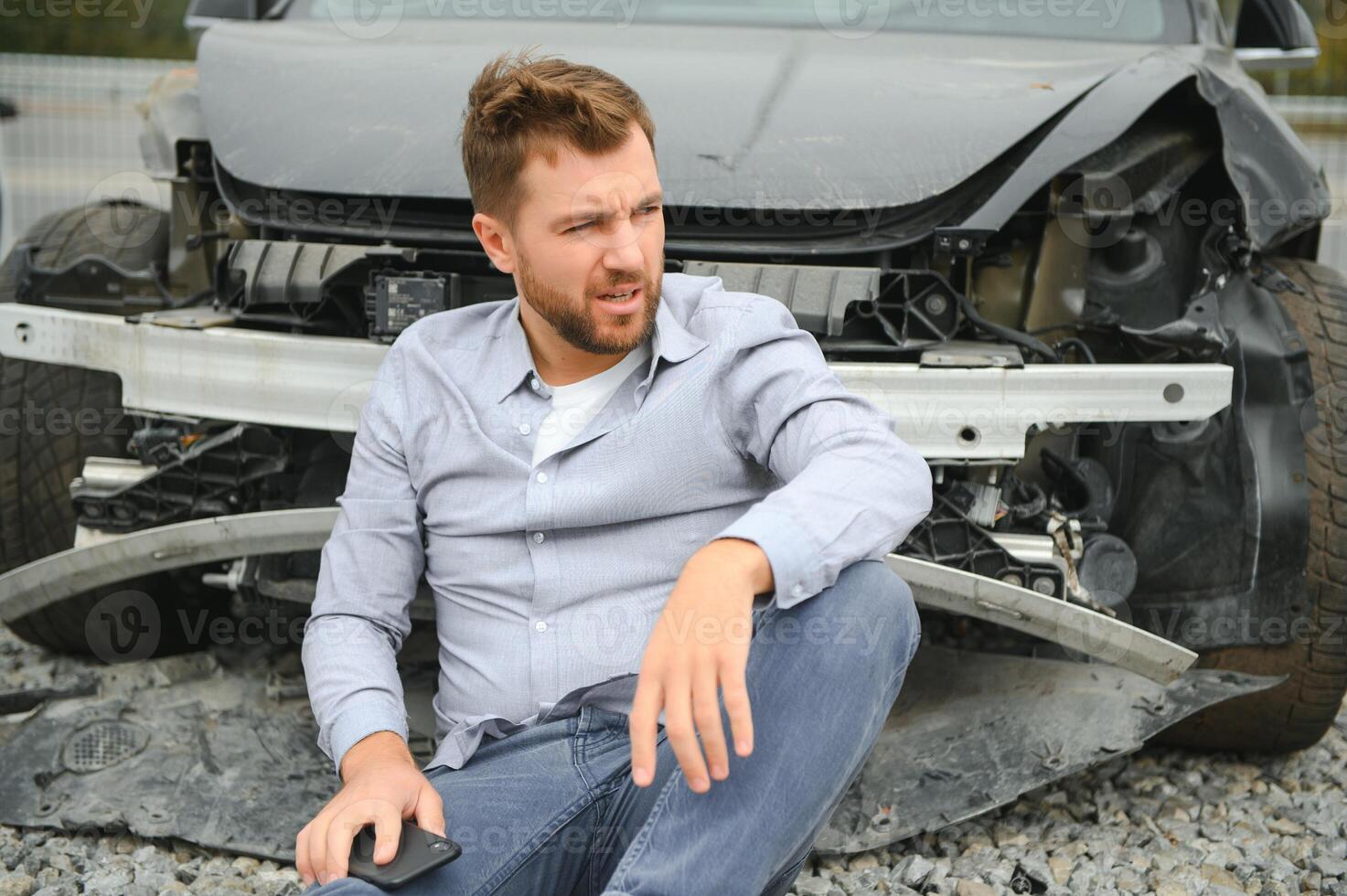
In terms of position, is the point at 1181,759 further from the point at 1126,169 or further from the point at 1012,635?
the point at 1126,169

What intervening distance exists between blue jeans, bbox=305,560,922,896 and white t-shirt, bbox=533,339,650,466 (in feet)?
1.49

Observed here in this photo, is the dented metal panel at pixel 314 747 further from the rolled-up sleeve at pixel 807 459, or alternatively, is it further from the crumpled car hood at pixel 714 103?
the crumpled car hood at pixel 714 103

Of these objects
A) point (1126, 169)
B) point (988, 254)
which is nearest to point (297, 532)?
point (988, 254)

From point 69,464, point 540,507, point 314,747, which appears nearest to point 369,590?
point 540,507

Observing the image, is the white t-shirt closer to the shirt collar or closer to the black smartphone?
the shirt collar

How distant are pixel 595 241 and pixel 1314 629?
6.29 ft

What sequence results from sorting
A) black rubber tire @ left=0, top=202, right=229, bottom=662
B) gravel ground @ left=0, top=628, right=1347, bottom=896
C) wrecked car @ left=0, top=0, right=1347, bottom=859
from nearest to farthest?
gravel ground @ left=0, top=628, right=1347, bottom=896
wrecked car @ left=0, top=0, right=1347, bottom=859
black rubber tire @ left=0, top=202, right=229, bottom=662

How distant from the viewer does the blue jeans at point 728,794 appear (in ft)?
5.56

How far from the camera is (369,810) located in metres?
1.76

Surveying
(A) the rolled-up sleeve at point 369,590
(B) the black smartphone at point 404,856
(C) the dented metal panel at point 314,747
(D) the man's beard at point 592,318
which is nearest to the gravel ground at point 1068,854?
(C) the dented metal panel at point 314,747

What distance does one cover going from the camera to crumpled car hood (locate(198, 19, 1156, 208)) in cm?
284

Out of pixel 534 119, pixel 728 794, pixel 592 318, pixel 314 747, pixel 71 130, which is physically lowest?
pixel 314 747

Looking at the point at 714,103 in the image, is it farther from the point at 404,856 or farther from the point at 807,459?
the point at 404,856

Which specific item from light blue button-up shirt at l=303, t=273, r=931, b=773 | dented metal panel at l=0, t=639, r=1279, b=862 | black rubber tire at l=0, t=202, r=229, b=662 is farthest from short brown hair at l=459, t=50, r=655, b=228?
black rubber tire at l=0, t=202, r=229, b=662
